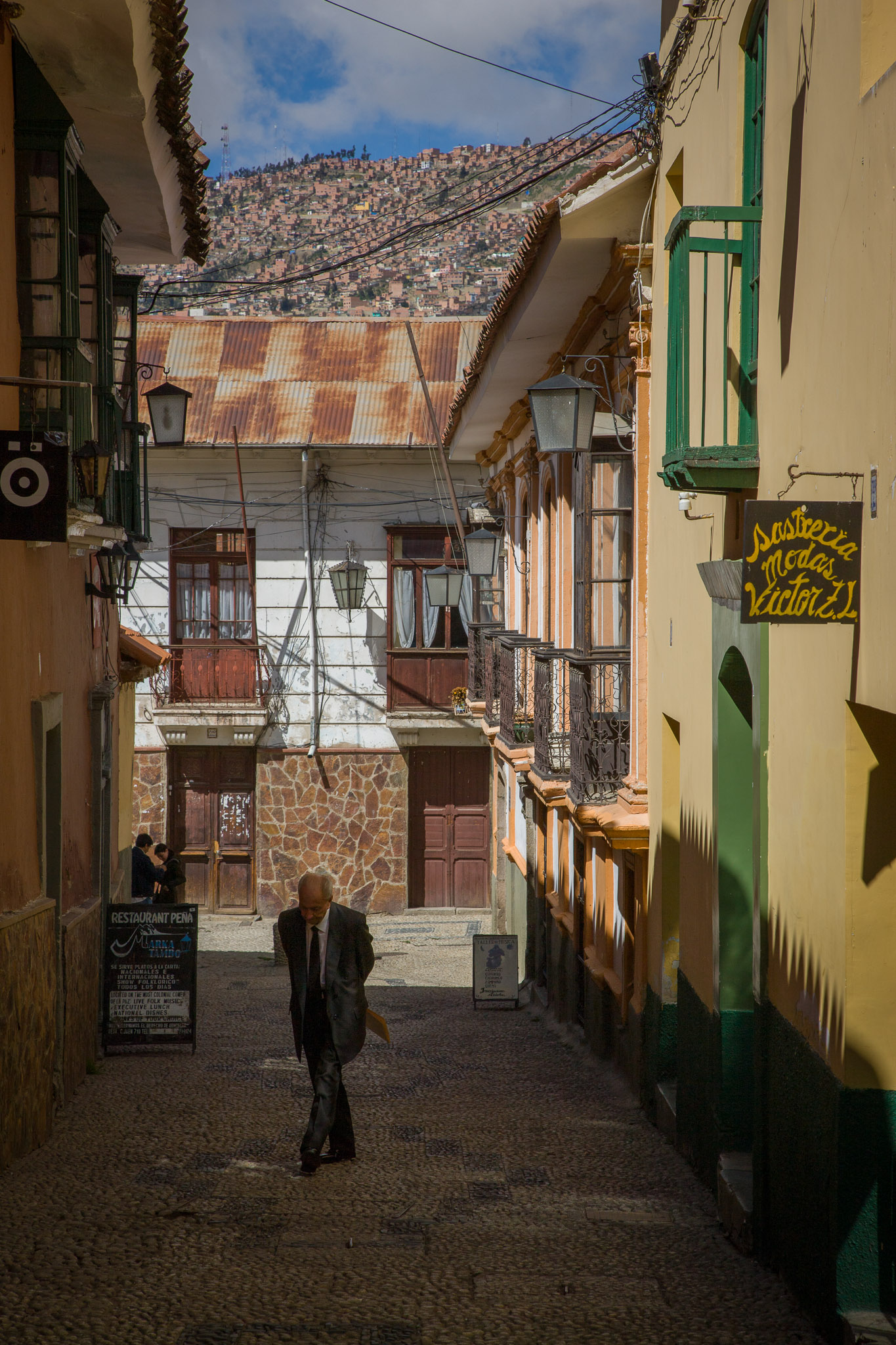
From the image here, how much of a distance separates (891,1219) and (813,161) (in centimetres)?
354

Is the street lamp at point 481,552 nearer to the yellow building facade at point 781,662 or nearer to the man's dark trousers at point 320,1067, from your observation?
the yellow building facade at point 781,662

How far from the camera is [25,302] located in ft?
26.1

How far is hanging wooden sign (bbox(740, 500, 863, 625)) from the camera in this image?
4.30 meters

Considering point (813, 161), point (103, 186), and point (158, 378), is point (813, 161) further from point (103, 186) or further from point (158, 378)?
point (158, 378)

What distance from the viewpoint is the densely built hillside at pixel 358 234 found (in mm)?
62312

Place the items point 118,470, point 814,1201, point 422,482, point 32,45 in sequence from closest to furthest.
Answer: point 814,1201 → point 32,45 → point 118,470 → point 422,482

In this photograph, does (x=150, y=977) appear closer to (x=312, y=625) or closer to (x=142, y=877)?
(x=142, y=877)

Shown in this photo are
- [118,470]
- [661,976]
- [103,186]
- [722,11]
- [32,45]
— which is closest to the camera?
[722,11]

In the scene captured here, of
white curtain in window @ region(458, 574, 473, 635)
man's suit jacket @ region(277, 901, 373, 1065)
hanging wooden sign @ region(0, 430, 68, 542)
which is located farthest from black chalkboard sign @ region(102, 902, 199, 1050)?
white curtain in window @ region(458, 574, 473, 635)

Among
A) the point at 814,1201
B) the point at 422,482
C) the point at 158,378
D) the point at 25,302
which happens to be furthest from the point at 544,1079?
the point at 158,378

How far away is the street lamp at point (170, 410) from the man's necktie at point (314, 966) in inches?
321

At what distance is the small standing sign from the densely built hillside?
40503mm

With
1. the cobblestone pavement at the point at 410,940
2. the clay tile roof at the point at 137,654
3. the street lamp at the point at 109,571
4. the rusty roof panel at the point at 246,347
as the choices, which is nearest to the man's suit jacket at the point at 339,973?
the street lamp at the point at 109,571

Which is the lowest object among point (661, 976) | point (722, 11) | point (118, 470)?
point (661, 976)
